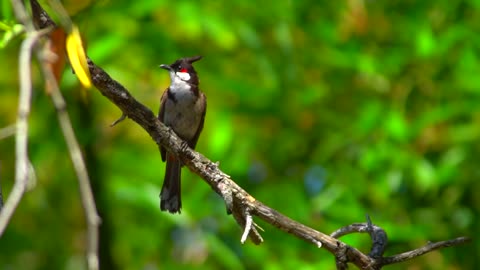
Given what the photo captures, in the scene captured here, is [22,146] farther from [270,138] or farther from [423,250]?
[270,138]

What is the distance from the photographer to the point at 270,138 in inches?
220

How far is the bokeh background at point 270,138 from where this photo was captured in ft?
16.6

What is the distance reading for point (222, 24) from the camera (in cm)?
512

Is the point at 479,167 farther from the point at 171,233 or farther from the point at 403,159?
the point at 171,233

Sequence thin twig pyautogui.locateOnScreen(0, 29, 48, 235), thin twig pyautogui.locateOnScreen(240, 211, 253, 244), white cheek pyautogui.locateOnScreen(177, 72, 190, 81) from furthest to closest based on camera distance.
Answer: white cheek pyautogui.locateOnScreen(177, 72, 190, 81) → thin twig pyautogui.locateOnScreen(240, 211, 253, 244) → thin twig pyautogui.locateOnScreen(0, 29, 48, 235)

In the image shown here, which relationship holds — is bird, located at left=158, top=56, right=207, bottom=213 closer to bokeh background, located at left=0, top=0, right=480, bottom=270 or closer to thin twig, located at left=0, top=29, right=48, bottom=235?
bokeh background, located at left=0, top=0, right=480, bottom=270

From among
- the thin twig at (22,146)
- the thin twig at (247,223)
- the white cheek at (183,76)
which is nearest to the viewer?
the thin twig at (22,146)

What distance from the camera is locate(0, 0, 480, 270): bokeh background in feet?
16.6

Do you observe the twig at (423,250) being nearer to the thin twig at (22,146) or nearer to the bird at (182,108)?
the thin twig at (22,146)

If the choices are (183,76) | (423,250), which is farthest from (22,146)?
(183,76)

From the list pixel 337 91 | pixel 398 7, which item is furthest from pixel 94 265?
pixel 398 7

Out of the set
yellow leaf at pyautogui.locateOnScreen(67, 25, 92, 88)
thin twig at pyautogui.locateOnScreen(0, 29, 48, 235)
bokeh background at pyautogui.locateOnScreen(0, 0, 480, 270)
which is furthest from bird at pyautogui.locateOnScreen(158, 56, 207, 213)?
thin twig at pyautogui.locateOnScreen(0, 29, 48, 235)

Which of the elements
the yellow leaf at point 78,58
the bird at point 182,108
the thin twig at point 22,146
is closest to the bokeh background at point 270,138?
the bird at point 182,108

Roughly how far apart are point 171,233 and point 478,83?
2.04 meters
